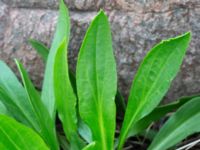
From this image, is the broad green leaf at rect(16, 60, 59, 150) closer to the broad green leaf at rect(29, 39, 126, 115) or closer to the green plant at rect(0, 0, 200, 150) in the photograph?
the green plant at rect(0, 0, 200, 150)

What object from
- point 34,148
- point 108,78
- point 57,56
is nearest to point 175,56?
point 108,78

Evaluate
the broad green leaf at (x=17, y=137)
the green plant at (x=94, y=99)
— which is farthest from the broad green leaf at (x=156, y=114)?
the broad green leaf at (x=17, y=137)

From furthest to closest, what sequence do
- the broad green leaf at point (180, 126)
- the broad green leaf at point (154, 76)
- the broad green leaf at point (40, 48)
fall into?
the broad green leaf at point (40, 48), the broad green leaf at point (180, 126), the broad green leaf at point (154, 76)

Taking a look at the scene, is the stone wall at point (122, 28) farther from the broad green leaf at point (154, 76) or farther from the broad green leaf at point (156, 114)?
the broad green leaf at point (154, 76)

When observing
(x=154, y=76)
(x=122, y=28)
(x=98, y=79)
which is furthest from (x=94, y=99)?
(x=122, y=28)

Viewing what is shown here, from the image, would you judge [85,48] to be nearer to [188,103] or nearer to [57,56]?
[57,56]

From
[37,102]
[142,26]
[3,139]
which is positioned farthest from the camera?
[142,26]
